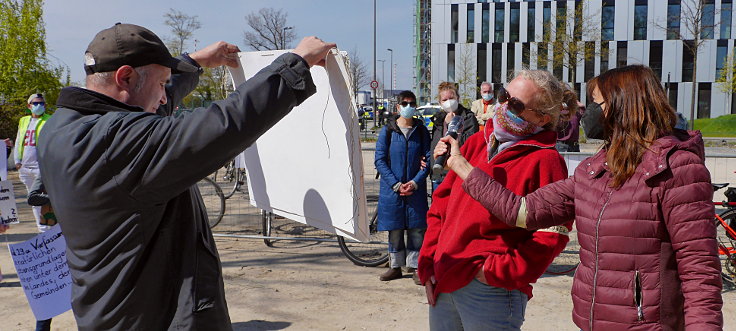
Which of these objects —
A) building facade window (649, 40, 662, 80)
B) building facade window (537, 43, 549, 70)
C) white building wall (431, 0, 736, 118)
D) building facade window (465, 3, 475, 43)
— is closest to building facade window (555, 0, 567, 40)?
building facade window (537, 43, 549, 70)

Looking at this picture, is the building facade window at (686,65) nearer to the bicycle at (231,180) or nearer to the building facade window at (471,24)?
the building facade window at (471,24)

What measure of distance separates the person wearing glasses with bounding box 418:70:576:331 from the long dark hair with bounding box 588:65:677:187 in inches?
14.3

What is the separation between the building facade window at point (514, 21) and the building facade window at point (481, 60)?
2180 mm

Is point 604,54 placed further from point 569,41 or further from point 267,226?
point 267,226

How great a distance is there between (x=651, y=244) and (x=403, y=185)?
13.8 ft

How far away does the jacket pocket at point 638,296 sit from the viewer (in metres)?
2.13

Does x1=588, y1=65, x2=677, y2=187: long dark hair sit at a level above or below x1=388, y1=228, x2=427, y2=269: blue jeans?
above

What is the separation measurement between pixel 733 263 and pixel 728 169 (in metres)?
6.79

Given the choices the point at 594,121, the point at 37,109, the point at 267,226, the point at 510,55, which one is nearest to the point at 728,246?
the point at 594,121

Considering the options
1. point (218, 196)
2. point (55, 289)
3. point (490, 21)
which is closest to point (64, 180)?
point (55, 289)

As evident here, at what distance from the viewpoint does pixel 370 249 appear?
299 inches

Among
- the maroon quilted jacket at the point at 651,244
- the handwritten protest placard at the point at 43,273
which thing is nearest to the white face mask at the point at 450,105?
the handwritten protest placard at the point at 43,273

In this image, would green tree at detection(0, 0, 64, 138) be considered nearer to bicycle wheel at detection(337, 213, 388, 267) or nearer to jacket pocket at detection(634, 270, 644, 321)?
bicycle wheel at detection(337, 213, 388, 267)

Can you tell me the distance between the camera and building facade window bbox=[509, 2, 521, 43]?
1919 inches
